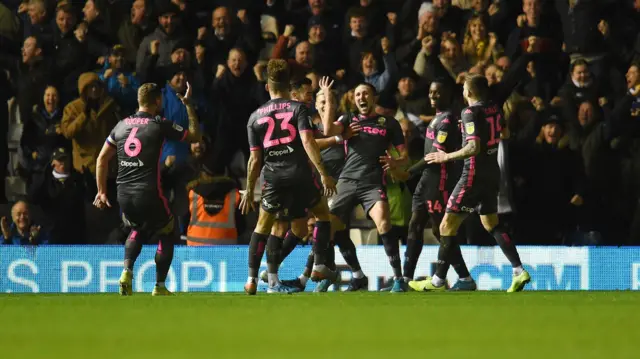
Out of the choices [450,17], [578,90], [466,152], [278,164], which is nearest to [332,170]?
[278,164]

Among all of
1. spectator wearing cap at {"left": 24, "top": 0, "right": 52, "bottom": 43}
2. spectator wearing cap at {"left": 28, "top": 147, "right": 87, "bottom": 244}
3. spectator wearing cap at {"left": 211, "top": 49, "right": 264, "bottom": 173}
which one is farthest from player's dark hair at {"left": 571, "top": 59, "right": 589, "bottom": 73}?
spectator wearing cap at {"left": 24, "top": 0, "right": 52, "bottom": 43}

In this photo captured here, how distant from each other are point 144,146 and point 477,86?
352cm

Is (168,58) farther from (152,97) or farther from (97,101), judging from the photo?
(152,97)

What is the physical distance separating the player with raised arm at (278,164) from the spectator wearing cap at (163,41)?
5322mm

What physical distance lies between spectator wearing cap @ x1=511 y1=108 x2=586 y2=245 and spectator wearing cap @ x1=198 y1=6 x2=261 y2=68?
167 inches

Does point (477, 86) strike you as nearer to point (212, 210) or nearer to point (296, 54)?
point (296, 54)

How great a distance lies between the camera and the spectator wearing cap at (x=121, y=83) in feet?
58.7

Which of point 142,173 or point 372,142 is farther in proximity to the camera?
point 372,142

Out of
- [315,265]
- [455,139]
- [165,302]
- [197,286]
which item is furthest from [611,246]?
[165,302]

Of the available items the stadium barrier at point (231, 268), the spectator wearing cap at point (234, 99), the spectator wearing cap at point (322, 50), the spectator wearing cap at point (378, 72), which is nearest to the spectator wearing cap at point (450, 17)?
the spectator wearing cap at point (378, 72)

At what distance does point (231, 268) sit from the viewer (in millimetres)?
16422

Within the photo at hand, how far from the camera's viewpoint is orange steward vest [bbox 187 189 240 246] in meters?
17.1

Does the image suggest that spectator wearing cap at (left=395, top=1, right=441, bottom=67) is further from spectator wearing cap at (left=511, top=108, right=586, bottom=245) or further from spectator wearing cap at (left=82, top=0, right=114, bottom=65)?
spectator wearing cap at (left=82, top=0, right=114, bottom=65)

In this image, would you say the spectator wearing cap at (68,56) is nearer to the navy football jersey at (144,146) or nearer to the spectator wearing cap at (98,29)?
the spectator wearing cap at (98,29)
